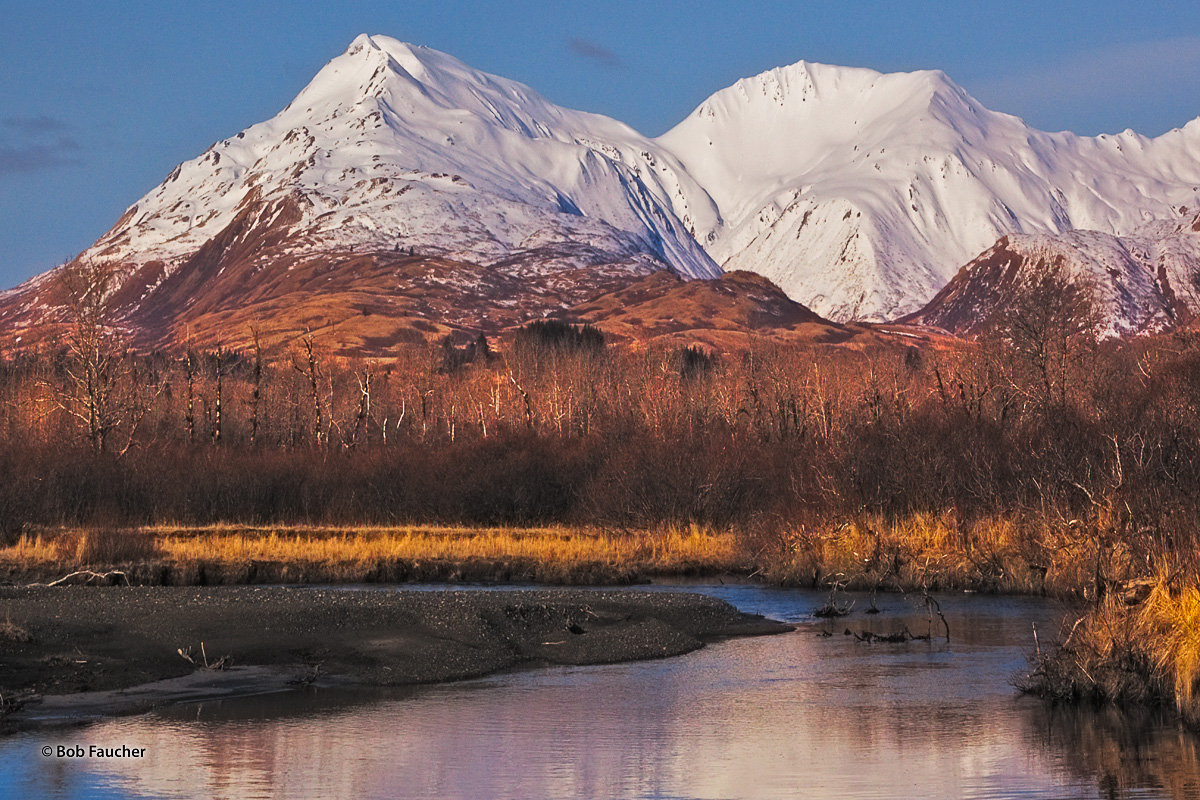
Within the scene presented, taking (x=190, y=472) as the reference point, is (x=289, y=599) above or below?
below

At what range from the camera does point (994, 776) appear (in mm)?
18016

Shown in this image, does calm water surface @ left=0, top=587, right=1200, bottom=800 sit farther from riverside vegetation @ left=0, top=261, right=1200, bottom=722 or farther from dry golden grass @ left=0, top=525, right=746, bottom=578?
dry golden grass @ left=0, top=525, right=746, bottom=578

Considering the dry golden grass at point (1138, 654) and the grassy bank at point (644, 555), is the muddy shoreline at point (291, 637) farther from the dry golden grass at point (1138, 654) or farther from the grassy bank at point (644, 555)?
the dry golden grass at point (1138, 654)

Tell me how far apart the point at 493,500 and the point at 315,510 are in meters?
7.76

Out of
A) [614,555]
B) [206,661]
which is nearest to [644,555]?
[614,555]

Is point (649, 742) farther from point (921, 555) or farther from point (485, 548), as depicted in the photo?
point (485, 548)

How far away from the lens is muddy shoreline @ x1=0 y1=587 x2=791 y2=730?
23398mm

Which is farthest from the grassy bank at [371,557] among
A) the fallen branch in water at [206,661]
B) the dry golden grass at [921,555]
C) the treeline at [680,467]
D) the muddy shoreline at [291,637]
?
the fallen branch in water at [206,661]

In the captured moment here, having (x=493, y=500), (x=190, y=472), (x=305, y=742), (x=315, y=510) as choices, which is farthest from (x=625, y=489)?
(x=305, y=742)

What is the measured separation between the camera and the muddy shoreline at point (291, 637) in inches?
921

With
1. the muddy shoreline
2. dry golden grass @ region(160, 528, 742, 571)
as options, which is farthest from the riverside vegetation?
the muddy shoreline

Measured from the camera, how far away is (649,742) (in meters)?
20.1

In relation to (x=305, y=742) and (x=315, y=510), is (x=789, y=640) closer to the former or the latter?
(x=305, y=742)

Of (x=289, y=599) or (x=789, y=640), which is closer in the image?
(x=789, y=640)
